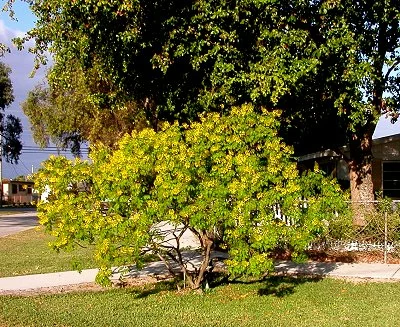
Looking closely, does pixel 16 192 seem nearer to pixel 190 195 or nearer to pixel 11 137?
pixel 11 137

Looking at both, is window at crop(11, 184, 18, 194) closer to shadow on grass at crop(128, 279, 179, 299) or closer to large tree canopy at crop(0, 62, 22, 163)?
large tree canopy at crop(0, 62, 22, 163)

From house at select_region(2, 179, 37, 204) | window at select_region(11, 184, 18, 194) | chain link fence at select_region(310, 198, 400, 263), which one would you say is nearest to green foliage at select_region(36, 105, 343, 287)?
chain link fence at select_region(310, 198, 400, 263)

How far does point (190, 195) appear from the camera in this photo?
27.4 feet

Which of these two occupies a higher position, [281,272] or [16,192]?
[281,272]

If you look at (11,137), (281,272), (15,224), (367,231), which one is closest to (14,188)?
(11,137)

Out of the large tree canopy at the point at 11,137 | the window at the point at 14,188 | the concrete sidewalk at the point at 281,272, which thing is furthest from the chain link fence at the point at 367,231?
the window at the point at 14,188

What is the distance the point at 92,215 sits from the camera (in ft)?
27.5

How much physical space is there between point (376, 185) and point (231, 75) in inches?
456

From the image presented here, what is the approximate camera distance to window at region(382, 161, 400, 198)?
70.8 feet

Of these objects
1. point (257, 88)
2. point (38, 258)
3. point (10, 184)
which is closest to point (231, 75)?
point (257, 88)

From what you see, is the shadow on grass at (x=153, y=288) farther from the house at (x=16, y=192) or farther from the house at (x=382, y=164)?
the house at (x=16, y=192)

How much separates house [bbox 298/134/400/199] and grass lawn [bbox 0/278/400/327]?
11.2m

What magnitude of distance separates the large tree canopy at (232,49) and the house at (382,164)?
7.77 m

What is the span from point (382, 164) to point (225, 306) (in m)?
14.2
